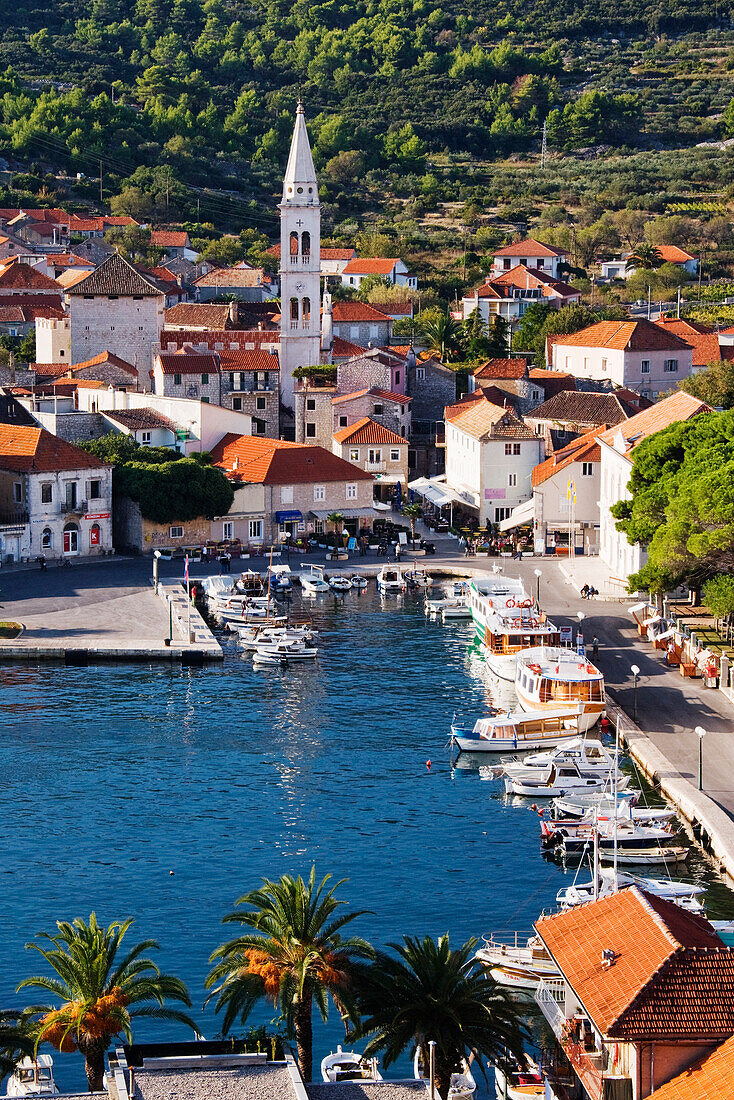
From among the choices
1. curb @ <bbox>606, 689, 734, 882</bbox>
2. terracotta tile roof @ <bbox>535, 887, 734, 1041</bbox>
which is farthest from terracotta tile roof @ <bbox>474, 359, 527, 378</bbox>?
terracotta tile roof @ <bbox>535, 887, 734, 1041</bbox>

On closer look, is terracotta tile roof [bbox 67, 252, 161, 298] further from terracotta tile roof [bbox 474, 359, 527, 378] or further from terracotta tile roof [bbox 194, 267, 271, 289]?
terracotta tile roof [bbox 194, 267, 271, 289]

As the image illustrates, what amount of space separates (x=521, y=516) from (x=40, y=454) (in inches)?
782

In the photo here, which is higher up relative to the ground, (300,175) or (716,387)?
(300,175)

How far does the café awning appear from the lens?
7744cm

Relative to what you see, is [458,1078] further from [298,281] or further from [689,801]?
[298,281]

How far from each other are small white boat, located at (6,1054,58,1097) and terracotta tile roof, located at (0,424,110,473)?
1783 inches

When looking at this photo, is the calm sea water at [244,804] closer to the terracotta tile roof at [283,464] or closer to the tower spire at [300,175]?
the terracotta tile roof at [283,464]

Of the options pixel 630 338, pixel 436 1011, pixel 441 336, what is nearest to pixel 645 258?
pixel 441 336

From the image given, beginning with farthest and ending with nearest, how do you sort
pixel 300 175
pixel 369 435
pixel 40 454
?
pixel 300 175, pixel 369 435, pixel 40 454

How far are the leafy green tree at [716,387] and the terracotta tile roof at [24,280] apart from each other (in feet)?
153

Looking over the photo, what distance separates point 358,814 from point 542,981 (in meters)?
11.4

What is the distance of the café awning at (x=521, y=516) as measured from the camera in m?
77.4

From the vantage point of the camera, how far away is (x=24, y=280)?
118 metres

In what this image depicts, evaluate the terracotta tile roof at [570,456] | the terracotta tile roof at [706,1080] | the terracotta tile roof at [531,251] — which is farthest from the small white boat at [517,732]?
the terracotta tile roof at [531,251]
